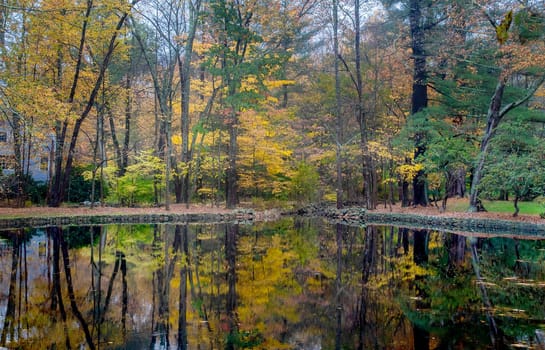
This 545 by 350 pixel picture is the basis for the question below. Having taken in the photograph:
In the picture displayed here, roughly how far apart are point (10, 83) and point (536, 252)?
1720 centimetres

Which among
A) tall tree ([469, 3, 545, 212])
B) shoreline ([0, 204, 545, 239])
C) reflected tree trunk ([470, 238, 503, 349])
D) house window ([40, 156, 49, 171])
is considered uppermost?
tall tree ([469, 3, 545, 212])

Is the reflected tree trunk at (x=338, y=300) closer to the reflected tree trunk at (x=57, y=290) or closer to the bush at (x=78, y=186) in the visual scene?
the reflected tree trunk at (x=57, y=290)

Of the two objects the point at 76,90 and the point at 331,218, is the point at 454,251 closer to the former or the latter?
the point at 331,218

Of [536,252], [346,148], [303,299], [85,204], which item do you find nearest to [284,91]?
[346,148]

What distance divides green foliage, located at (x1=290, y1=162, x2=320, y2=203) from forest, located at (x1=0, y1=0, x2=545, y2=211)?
0.07 meters

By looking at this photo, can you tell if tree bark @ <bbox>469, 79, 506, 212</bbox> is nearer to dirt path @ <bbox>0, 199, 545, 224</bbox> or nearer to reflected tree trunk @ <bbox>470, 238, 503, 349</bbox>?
dirt path @ <bbox>0, 199, 545, 224</bbox>

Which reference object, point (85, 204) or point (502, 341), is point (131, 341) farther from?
point (85, 204)

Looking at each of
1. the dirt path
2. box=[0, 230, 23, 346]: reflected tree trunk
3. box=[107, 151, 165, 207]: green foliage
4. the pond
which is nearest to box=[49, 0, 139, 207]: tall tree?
the dirt path

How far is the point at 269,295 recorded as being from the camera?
7.12 m

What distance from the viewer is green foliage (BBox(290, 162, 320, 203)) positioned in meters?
24.7

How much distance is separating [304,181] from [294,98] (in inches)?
263

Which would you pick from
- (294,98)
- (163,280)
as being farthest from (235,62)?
(163,280)

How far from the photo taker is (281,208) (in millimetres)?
24484

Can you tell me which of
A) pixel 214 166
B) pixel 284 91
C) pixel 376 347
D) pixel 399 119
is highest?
pixel 284 91
